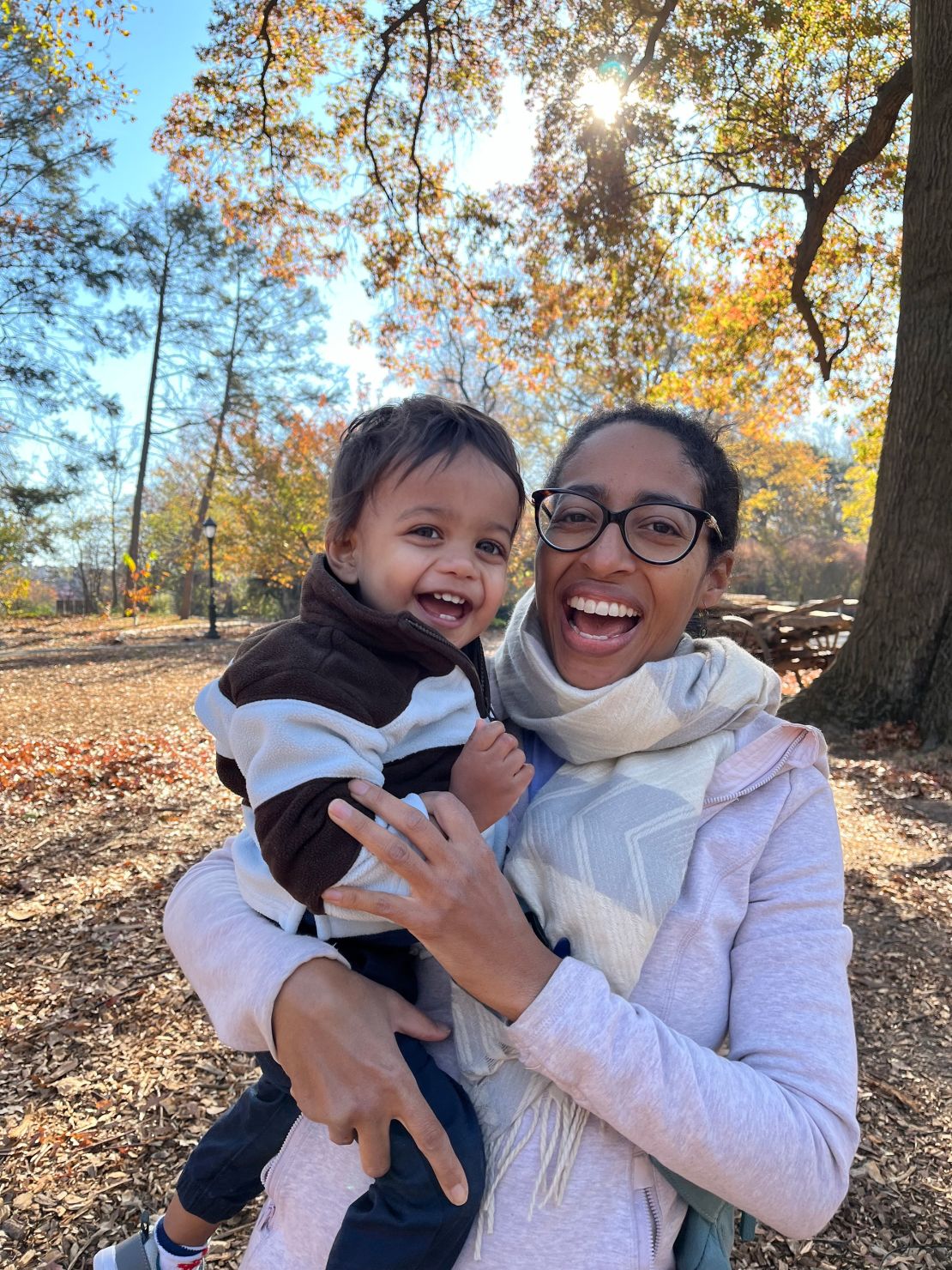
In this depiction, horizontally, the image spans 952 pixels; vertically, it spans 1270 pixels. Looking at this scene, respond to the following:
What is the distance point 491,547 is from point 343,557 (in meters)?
0.35

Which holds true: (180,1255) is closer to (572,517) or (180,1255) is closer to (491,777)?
(491,777)

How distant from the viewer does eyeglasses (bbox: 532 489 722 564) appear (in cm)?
177

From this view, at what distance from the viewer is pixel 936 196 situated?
700cm

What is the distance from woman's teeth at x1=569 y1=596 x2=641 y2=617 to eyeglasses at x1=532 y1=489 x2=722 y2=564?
0.37 feet

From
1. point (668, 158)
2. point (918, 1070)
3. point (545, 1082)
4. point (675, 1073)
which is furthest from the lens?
point (668, 158)

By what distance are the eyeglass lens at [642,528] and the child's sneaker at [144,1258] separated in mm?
2013

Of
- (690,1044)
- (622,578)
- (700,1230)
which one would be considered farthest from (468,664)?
(700,1230)

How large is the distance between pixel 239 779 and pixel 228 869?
189 millimetres

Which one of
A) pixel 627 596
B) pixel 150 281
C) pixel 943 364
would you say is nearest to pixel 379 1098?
pixel 627 596

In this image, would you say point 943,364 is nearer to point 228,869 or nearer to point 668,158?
point 668,158

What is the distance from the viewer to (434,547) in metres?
1.78

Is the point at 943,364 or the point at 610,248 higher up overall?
the point at 610,248

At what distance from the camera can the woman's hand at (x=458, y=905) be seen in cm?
117

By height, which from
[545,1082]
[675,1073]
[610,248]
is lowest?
[545,1082]
